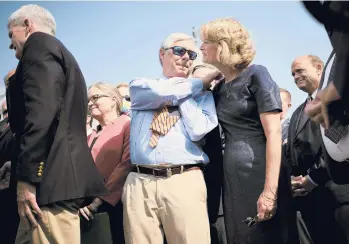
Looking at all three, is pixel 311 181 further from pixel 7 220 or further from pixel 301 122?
pixel 7 220

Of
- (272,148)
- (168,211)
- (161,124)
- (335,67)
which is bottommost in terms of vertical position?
(168,211)

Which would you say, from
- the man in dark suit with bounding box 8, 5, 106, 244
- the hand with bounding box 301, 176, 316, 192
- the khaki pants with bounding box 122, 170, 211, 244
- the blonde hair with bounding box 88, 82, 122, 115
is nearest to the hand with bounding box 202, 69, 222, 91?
the khaki pants with bounding box 122, 170, 211, 244

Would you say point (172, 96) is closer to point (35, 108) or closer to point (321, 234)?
point (35, 108)

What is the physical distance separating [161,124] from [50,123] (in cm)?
80

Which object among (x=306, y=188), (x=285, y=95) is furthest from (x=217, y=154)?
(x=285, y=95)

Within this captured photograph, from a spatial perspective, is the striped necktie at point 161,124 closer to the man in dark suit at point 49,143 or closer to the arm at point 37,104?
the man in dark suit at point 49,143

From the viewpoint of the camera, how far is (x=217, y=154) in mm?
3166

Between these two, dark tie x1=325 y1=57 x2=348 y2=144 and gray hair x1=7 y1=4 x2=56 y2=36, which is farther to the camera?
gray hair x1=7 y1=4 x2=56 y2=36

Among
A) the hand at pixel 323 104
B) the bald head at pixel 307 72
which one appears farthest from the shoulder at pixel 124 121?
the hand at pixel 323 104

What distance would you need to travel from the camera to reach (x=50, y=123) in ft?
8.09

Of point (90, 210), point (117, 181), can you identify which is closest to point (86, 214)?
point (90, 210)

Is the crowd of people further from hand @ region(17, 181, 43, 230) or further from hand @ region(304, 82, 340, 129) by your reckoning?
hand @ region(304, 82, 340, 129)

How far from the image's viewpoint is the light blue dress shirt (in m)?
2.96

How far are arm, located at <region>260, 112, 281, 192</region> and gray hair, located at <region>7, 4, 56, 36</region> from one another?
55.7 inches
